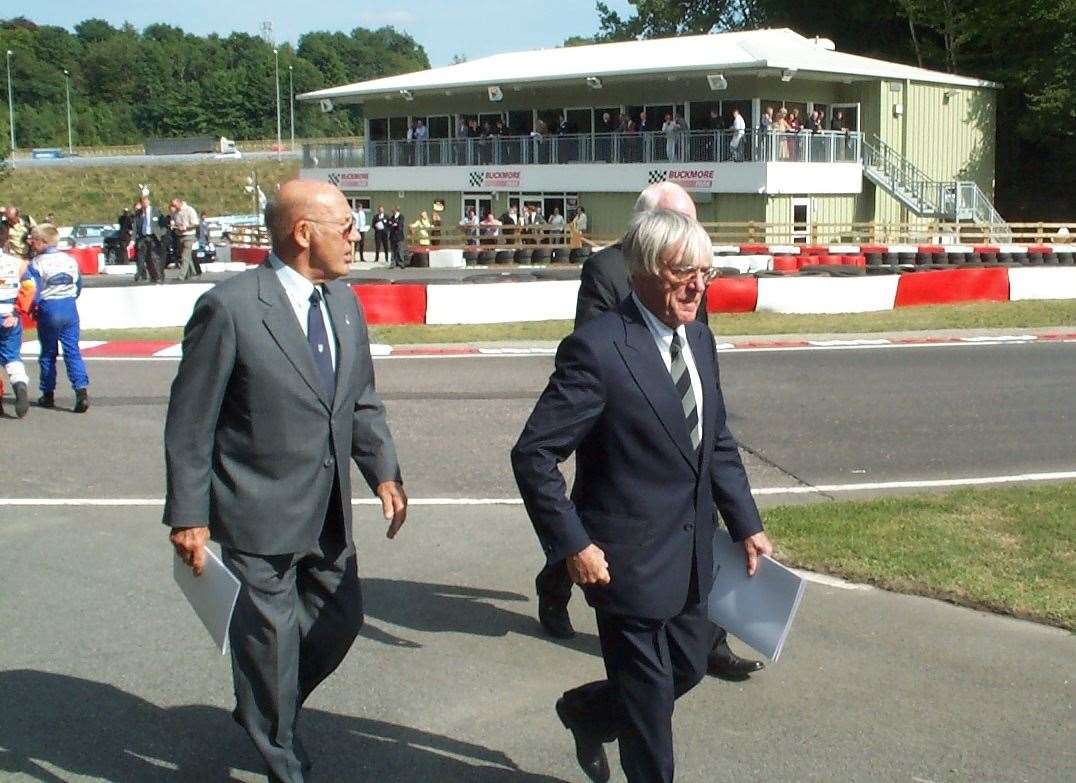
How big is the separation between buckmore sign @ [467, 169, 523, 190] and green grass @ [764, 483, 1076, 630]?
41019 mm

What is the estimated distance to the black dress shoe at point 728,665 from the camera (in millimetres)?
5215

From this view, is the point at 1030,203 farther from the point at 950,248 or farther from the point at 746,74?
the point at 950,248

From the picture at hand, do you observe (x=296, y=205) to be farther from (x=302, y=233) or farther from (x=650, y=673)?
(x=650, y=673)

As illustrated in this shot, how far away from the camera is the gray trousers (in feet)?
12.8

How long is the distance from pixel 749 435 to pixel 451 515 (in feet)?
11.8

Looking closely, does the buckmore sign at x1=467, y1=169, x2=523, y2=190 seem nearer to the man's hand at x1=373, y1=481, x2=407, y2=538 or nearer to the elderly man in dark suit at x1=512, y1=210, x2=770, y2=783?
the man's hand at x1=373, y1=481, x2=407, y2=538

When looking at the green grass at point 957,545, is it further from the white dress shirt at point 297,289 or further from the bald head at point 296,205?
the bald head at point 296,205

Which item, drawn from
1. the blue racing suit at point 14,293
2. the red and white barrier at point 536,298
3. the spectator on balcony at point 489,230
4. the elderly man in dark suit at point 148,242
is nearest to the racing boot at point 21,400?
the blue racing suit at point 14,293

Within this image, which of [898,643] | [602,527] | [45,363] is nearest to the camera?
[602,527]

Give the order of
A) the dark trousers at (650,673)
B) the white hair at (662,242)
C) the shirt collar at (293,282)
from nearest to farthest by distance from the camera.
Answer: the white hair at (662,242)
the dark trousers at (650,673)
the shirt collar at (293,282)

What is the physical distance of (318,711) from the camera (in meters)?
4.88

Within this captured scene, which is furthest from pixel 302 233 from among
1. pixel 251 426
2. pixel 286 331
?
pixel 251 426

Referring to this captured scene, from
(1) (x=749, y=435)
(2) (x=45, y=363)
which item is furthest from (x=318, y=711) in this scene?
(2) (x=45, y=363)

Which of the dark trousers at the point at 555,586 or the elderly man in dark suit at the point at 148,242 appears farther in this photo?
the elderly man in dark suit at the point at 148,242
